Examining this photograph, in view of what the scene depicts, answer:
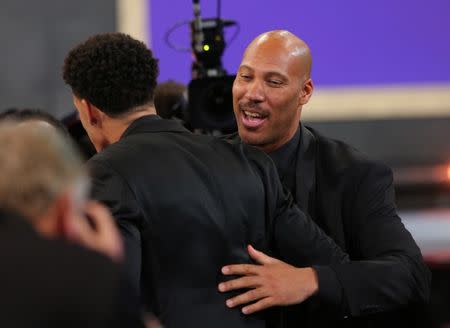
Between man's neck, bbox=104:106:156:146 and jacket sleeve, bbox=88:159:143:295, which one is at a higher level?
man's neck, bbox=104:106:156:146

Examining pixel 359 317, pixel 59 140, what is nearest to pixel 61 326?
pixel 59 140

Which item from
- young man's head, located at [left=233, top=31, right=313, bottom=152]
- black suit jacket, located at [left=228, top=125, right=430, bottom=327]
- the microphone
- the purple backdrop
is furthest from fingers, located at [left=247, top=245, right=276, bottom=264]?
the purple backdrop

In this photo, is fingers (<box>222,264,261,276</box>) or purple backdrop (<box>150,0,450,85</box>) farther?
purple backdrop (<box>150,0,450,85</box>)

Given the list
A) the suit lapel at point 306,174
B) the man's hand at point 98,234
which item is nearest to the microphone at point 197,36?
the suit lapel at point 306,174

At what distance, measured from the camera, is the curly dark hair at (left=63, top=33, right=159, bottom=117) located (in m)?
2.38

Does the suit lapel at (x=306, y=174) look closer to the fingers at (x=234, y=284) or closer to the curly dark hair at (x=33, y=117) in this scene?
the fingers at (x=234, y=284)

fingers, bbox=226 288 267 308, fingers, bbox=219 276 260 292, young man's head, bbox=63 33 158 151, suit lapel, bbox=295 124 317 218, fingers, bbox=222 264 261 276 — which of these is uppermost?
young man's head, bbox=63 33 158 151

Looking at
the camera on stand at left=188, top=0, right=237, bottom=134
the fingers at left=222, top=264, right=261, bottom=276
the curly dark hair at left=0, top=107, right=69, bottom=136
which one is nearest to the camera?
the fingers at left=222, top=264, right=261, bottom=276

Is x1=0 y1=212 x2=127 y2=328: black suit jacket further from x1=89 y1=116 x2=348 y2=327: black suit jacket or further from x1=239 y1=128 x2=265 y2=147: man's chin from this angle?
x1=239 y1=128 x2=265 y2=147: man's chin

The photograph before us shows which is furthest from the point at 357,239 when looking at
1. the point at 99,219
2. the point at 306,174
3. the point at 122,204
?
the point at 99,219

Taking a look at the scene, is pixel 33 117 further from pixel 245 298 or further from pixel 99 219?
pixel 99 219

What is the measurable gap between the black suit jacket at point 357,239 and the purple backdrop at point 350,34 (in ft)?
11.5

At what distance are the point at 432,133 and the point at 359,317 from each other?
13.1 feet

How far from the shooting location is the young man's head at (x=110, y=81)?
238 centimetres
